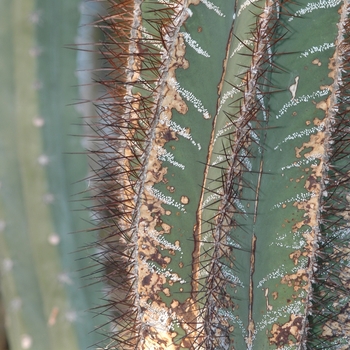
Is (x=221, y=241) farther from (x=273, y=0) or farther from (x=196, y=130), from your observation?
(x=273, y=0)

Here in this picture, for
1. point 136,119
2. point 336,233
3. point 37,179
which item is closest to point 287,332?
point 336,233

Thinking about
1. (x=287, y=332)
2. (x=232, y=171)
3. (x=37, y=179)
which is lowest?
(x=287, y=332)

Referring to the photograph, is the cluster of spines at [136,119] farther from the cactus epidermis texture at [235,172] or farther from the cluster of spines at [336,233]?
the cluster of spines at [336,233]

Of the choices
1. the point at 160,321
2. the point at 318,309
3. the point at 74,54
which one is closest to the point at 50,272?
the point at 74,54

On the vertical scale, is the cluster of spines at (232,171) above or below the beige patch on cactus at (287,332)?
above

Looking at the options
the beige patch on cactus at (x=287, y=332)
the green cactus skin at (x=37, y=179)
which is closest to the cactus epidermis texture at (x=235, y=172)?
the beige patch on cactus at (x=287, y=332)

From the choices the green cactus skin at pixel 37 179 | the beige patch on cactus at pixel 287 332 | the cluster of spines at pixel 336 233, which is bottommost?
the beige patch on cactus at pixel 287 332

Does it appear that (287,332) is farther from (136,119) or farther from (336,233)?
(136,119)
